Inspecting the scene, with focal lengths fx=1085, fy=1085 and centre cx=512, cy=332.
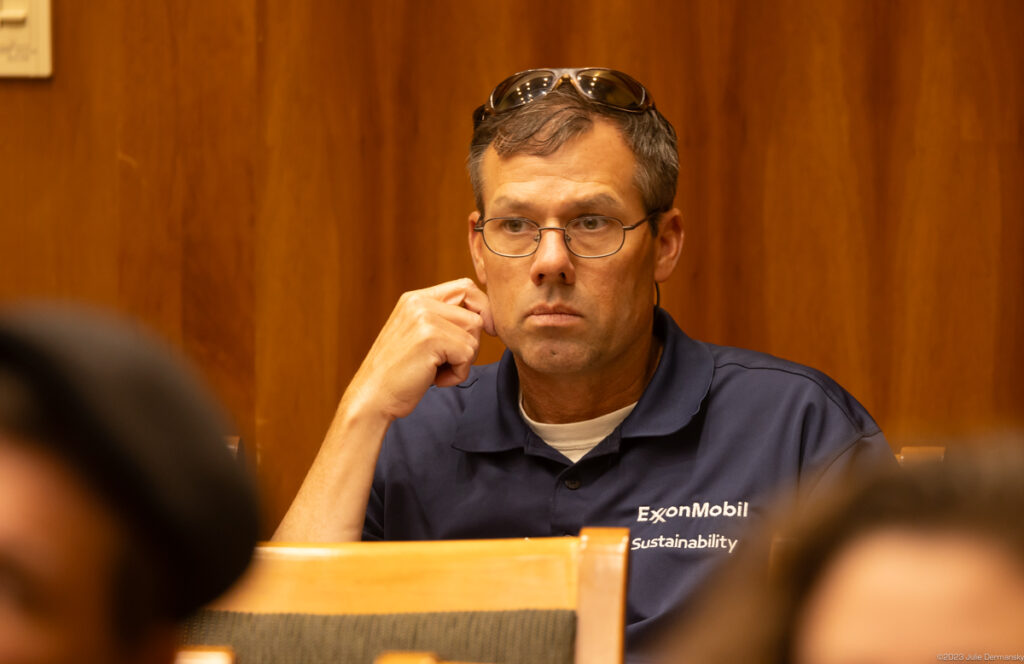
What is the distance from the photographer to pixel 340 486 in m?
1.64

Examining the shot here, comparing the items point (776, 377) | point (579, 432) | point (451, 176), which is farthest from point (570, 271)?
point (451, 176)

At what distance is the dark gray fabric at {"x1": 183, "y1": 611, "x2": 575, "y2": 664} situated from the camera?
965mm

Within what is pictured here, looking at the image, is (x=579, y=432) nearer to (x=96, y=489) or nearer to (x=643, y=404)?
(x=643, y=404)

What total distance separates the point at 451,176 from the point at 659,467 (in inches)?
38.7

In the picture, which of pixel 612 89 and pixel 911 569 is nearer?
pixel 911 569

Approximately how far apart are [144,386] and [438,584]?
0.75 metres

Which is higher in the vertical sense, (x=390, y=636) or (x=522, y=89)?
(x=522, y=89)

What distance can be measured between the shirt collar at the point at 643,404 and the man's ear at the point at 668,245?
0.09 m

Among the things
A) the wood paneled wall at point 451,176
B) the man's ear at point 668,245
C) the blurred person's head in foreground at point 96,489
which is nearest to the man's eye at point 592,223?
the man's ear at point 668,245

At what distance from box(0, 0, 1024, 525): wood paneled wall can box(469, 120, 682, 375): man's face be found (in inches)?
23.6

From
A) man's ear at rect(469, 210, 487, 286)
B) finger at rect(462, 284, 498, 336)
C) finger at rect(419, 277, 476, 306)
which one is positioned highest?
man's ear at rect(469, 210, 487, 286)

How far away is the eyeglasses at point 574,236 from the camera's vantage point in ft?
5.68

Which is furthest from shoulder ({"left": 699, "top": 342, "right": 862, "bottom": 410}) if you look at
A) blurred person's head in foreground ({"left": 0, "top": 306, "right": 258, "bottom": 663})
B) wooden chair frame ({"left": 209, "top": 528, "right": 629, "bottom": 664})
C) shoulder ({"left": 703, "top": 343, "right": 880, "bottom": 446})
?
blurred person's head in foreground ({"left": 0, "top": 306, "right": 258, "bottom": 663})

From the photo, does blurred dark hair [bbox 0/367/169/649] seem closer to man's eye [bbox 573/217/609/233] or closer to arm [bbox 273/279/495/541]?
arm [bbox 273/279/495/541]
